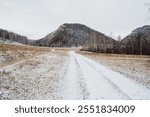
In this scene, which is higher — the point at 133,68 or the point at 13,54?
the point at 13,54

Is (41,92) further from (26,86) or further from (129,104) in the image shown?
(129,104)

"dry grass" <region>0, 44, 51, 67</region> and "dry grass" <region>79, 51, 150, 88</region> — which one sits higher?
"dry grass" <region>0, 44, 51, 67</region>

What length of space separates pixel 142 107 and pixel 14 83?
10480 mm

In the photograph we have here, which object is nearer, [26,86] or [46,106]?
[46,106]

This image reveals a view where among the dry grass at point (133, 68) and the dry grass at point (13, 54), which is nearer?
the dry grass at point (133, 68)

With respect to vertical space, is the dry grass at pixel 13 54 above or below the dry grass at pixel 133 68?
above

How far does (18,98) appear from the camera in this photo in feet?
45.5

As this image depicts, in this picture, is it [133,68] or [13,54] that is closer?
[133,68]

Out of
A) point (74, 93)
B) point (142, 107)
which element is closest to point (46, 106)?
point (74, 93)

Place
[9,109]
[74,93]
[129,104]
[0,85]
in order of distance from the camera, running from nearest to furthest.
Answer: [9,109]
[129,104]
[74,93]
[0,85]

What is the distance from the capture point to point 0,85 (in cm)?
1688

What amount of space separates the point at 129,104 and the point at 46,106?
430 centimetres

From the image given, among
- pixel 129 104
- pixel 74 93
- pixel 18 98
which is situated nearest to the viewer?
pixel 129 104

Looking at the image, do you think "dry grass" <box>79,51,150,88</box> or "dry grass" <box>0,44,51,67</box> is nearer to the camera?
"dry grass" <box>79,51,150,88</box>
